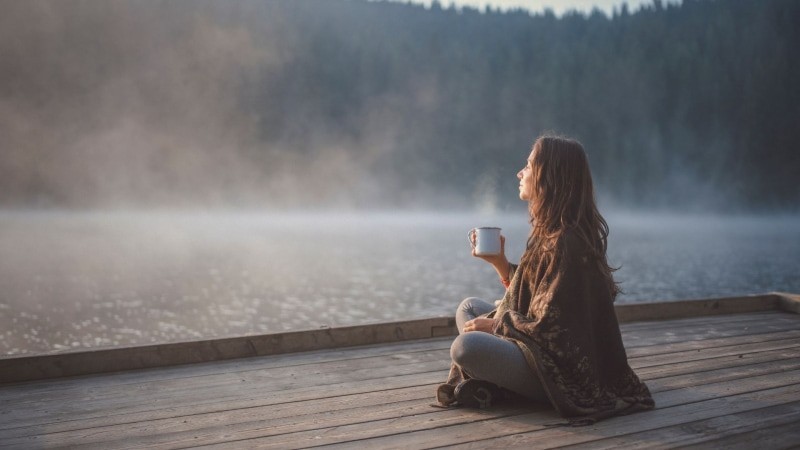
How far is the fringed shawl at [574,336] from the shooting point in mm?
2086

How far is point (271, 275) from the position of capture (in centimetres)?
3216

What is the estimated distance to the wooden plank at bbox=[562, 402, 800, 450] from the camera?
191cm

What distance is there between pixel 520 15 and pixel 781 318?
7376 cm

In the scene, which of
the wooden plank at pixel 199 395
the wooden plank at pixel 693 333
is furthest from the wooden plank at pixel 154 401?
the wooden plank at pixel 693 333

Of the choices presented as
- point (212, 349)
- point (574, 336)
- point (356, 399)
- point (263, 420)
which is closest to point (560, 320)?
point (574, 336)

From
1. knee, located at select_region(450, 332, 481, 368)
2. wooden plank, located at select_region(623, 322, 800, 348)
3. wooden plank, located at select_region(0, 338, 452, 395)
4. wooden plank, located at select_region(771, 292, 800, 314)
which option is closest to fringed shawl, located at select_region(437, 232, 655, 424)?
knee, located at select_region(450, 332, 481, 368)

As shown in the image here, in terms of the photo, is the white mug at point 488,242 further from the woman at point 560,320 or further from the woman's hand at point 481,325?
the woman's hand at point 481,325

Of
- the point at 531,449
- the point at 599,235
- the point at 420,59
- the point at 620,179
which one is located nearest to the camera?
the point at 531,449

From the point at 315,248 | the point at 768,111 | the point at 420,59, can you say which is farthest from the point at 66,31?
the point at 768,111

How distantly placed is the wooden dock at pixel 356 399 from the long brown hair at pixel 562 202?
548mm

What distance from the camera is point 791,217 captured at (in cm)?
5881

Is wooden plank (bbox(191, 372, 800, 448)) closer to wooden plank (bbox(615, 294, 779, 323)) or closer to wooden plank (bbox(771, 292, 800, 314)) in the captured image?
wooden plank (bbox(615, 294, 779, 323))

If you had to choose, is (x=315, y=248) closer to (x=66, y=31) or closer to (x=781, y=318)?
(x=781, y=318)

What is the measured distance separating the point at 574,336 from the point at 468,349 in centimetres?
35
